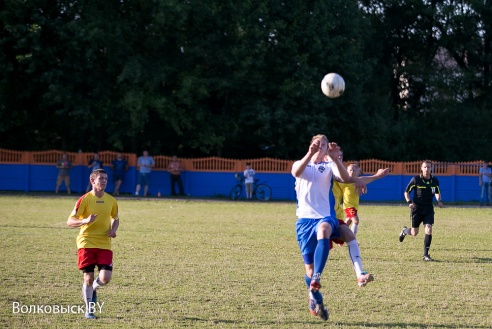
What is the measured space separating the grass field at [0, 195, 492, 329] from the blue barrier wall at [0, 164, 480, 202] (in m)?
13.2

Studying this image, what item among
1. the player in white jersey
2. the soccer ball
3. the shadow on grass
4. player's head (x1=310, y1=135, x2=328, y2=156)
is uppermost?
the soccer ball

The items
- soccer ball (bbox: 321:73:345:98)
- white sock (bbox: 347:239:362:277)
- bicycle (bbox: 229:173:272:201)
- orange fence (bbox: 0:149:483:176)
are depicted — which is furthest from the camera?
orange fence (bbox: 0:149:483:176)

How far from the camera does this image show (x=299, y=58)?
3609 cm

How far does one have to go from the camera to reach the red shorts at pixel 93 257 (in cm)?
879

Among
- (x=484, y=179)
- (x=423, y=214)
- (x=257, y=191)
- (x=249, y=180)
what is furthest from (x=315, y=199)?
(x=484, y=179)

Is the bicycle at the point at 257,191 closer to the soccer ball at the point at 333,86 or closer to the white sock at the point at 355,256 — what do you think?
the soccer ball at the point at 333,86

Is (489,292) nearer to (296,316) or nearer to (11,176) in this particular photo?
(296,316)

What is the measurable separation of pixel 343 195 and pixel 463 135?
1117 inches

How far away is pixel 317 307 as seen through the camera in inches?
325

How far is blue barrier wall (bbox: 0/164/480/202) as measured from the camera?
3334cm

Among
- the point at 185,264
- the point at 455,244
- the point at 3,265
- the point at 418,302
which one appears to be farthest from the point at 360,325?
the point at 455,244

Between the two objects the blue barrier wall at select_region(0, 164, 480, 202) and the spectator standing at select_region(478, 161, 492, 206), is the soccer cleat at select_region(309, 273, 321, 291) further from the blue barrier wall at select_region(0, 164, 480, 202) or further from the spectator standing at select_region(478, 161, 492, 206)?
the blue barrier wall at select_region(0, 164, 480, 202)

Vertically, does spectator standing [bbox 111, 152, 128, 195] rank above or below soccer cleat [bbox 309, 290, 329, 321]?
above

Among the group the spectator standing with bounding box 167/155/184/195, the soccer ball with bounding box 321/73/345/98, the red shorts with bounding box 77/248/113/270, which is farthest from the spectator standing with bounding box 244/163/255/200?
the red shorts with bounding box 77/248/113/270
